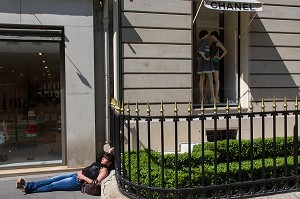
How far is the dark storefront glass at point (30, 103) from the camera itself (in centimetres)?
768

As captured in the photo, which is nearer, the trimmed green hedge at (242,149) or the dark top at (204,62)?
the trimmed green hedge at (242,149)

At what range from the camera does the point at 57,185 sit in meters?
5.96

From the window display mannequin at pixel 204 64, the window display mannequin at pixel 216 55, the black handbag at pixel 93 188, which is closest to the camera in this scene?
the black handbag at pixel 93 188

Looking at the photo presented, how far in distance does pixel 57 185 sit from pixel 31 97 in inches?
110

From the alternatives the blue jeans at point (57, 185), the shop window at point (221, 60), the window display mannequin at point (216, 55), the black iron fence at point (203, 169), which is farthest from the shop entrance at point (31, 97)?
the window display mannequin at point (216, 55)

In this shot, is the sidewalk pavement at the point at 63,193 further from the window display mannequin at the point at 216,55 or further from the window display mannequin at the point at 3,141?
the window display mannequin at the point at 216,55

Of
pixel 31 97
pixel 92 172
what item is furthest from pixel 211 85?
pixel 31 97

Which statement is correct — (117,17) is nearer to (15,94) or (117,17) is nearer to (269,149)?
(15,94)

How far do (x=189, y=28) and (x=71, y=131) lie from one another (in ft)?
13.5

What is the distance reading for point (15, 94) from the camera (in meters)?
7.72

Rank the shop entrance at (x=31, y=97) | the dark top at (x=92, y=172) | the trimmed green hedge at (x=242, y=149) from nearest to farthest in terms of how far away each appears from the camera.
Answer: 1. the dark top at (x=92, y=172)
2. the trimmed green hedge at (x=242, y=149)
3. the shop entrance at (x=31, y=97)

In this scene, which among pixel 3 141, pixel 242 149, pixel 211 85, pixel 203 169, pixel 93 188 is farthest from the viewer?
pixel 211 85

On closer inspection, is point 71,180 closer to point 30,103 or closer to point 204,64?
point 30,103

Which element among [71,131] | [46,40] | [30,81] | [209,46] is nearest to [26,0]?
[46,40]
